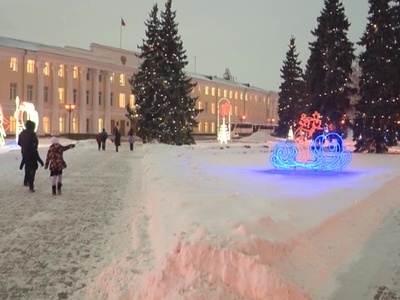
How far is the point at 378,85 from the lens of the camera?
110 ft

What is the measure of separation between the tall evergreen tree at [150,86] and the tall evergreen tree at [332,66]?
1352 cm

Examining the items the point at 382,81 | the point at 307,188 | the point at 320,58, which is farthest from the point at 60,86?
the point at 307,188

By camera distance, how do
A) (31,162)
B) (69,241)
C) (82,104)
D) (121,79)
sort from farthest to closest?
(121,79)
(82,104)
(31,162)
(69,241)

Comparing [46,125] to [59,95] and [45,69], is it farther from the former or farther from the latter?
[45,69]

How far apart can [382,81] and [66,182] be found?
25.5m

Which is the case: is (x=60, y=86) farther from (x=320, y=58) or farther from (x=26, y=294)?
(x=26, y=294)

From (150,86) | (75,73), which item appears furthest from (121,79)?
(150,86)

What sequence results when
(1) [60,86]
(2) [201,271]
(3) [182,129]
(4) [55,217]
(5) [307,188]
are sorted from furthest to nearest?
(1) [60,86] < (3) [182,129] < (5) [307,188] < (4) [55,217] < (2) [201,271]

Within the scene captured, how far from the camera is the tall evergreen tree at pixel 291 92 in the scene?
2657 inches

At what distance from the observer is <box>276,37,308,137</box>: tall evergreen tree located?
221 feet

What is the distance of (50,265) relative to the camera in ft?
21.1

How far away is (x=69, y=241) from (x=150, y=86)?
3502cm

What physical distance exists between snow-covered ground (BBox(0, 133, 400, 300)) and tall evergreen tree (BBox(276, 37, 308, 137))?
54.6 m

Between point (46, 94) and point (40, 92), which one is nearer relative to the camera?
point (40, 92)
